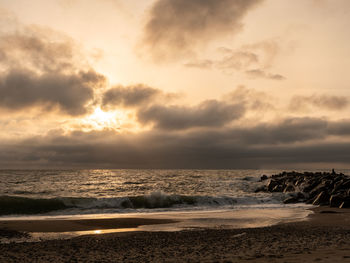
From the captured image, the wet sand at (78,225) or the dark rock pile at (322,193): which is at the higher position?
the dark rock pile at (322,193)

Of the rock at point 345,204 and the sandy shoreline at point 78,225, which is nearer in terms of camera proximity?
the sandy shoreline at point 78,225

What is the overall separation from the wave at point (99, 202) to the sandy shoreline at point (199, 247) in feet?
46.8

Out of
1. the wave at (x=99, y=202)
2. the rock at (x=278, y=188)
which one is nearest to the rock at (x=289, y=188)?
the rock at (x=278, y=188)

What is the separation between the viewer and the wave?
2481 cm

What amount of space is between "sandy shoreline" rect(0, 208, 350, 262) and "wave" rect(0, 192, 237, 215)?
46.8ft

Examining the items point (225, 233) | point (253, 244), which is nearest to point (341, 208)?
point (225, 233)

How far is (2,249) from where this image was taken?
1073 cm

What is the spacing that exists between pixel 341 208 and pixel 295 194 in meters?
9.85

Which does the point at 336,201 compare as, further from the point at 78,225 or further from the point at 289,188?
the point at 78,225

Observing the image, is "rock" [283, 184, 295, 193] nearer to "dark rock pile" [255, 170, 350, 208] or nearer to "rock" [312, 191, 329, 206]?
"dark rock pile" [255, 170, 350, 208]

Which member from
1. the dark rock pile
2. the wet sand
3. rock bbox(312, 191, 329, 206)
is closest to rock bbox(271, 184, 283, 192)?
the dark rock pile

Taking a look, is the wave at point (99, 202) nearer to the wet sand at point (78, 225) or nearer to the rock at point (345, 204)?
the wet sand at point (78, 225)

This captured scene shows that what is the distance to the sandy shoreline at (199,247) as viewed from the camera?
352 inches

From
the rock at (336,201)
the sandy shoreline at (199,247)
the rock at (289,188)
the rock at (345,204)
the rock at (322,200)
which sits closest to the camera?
the sandy shoreline at (199,247)
